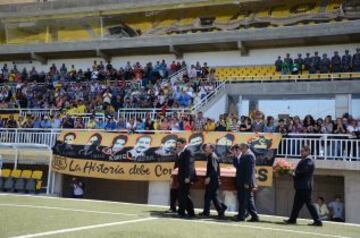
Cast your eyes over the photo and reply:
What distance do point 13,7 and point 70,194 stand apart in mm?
19537

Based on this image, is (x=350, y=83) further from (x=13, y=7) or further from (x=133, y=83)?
(x=13, y=7)

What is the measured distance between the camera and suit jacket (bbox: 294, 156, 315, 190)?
37.2ft

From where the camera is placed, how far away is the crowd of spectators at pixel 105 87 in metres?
23.0

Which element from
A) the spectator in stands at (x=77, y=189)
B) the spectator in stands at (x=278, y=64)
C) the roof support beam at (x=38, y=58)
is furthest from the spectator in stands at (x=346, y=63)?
the roof support beam at (x=38, y=58)

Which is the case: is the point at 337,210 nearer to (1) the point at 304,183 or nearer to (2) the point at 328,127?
(2) the point at 328,127

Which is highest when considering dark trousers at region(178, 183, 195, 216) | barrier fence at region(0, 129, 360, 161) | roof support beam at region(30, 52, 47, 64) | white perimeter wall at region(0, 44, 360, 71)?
roof support beam at region(30, 52, 47, 64)

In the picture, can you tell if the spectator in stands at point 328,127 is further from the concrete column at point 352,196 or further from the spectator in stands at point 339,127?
the concrete column at point 352,196

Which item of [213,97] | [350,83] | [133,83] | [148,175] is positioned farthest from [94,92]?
[350,83]

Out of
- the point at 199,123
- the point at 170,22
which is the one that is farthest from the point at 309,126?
the point at 170,22

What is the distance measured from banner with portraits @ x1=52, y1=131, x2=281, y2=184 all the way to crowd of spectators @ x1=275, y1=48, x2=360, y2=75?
8310 mm

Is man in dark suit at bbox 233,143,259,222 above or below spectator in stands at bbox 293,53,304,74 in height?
below

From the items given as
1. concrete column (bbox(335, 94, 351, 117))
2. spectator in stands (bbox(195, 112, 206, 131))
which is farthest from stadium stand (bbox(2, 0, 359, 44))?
spectator in stands (bbox(195, 112, 206, 131))

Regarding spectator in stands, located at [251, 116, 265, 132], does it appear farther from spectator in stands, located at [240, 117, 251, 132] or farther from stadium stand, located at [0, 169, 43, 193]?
stadium stand, located at [0, 169, 43, 193]

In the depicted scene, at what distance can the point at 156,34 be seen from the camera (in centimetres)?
3097
